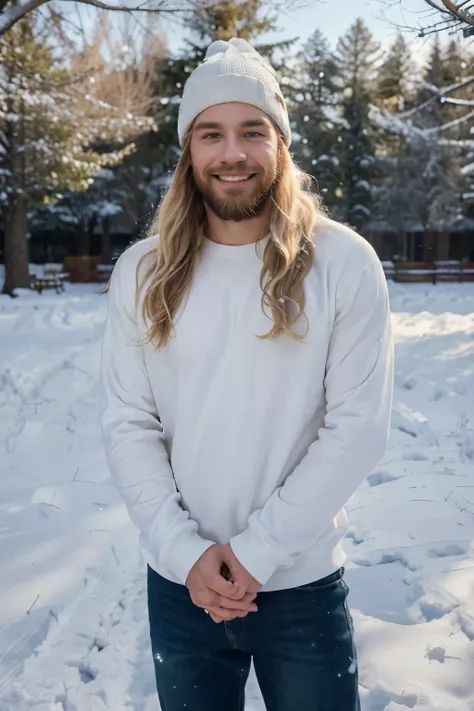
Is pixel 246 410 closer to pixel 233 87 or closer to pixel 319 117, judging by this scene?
pixel 233 87

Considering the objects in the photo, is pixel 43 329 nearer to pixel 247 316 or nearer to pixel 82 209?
pixel 247 316

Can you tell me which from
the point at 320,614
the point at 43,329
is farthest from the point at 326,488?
the point at 43,329

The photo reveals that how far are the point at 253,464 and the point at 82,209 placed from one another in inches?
1414

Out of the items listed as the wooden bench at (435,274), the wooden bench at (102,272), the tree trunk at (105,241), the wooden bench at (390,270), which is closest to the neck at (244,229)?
the wooden bench at (435,274)

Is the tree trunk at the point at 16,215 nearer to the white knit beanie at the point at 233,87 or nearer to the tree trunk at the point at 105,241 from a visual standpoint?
the tree trunk at the point at 105,241

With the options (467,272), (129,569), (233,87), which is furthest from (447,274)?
(233,87)

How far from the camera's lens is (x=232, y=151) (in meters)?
1.96

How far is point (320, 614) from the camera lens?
1895 mm

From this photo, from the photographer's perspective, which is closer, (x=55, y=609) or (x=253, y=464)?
(x=253, y=464)

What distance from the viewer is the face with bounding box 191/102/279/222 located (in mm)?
1987

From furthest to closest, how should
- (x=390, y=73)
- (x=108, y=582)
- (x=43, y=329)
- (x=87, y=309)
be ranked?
(x=390, y=73)
(x=87, y=309)
(x=43, y=329)
(x=108, y=582)

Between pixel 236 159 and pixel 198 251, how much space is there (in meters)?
0.29

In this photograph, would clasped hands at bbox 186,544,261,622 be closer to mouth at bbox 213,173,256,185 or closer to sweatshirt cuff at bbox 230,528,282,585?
sweatshirt cuff at bbox 230,528,282,585

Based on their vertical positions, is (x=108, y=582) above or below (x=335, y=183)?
below
